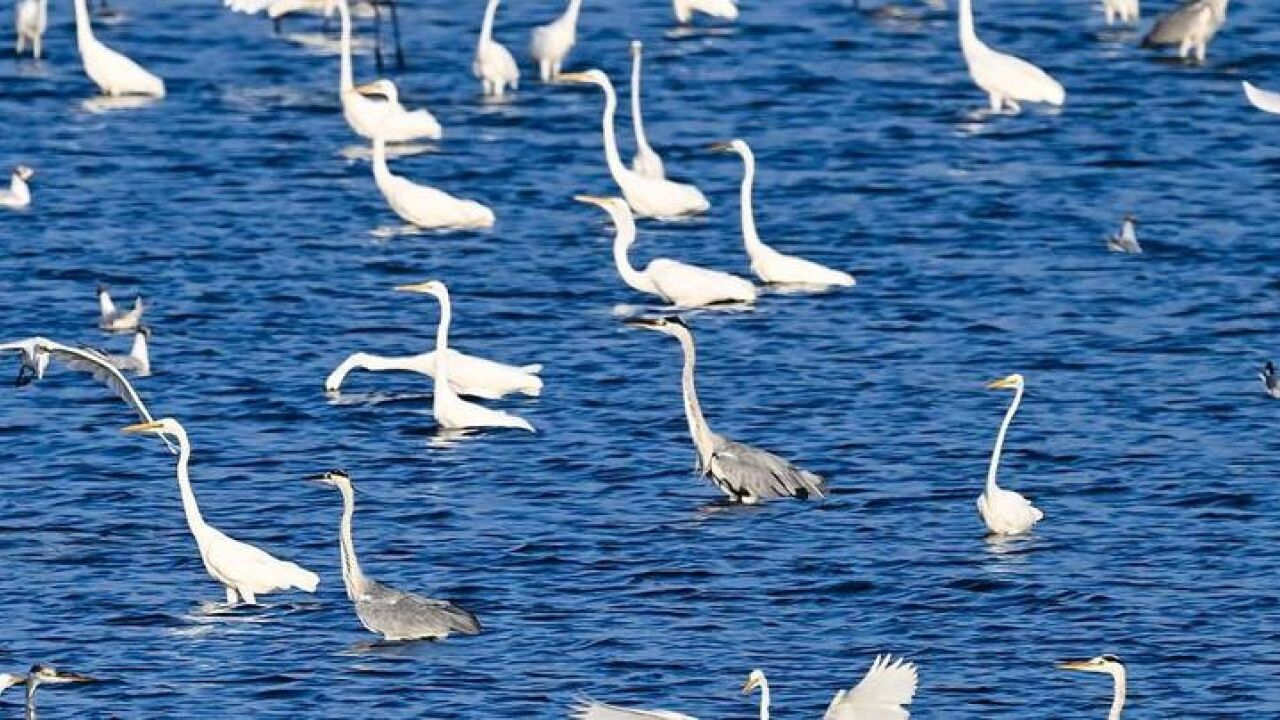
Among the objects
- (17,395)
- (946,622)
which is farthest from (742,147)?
(946,622)

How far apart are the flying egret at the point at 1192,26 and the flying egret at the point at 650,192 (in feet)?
25.6

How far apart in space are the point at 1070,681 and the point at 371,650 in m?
3.23

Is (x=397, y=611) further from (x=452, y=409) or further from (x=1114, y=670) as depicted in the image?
(x=452, y=409)

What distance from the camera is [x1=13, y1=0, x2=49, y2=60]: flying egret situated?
3359cm

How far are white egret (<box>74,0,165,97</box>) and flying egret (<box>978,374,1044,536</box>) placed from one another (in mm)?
15437

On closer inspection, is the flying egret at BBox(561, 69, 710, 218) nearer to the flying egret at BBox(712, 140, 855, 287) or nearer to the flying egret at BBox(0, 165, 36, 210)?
the flying egret at BBox(712, 140, 855, 287)

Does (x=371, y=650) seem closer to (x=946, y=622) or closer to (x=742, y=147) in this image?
(x=946, y=622)

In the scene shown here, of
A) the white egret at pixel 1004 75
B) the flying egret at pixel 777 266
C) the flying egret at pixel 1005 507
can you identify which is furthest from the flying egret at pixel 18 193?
the flying egret at pixel 1005 507

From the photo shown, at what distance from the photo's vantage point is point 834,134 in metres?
30.7

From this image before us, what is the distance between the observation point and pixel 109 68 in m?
31.8

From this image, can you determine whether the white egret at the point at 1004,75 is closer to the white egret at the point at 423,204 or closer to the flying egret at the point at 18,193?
the white egret at the point at 423,204

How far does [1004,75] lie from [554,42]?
4138 millimetres

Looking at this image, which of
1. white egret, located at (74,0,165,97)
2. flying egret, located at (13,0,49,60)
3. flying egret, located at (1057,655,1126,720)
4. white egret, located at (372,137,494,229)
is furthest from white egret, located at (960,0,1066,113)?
flying egret, located at (1057,655,1126,720)

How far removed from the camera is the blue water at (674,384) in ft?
52.3
